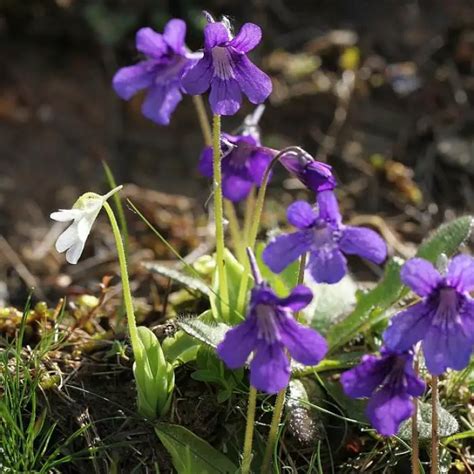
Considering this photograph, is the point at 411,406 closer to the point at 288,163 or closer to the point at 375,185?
the point at 288,163

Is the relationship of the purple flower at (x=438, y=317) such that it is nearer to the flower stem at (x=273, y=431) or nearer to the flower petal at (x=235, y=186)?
the flower stem at (x=273, y=431)

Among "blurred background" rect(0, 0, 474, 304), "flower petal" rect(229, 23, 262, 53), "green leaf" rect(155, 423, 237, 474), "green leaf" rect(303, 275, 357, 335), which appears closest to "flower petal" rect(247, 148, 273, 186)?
"green leaf" rect(303, 275, 357, 335)

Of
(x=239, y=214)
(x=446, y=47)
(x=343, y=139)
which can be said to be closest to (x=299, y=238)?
(x=239, y=214)

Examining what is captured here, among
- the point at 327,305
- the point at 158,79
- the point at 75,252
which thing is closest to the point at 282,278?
the point at 327,305

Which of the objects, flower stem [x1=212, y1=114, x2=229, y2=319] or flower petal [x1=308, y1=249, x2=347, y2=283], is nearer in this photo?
flower petal [x1=308, y1=249, x2=347, y2=283]

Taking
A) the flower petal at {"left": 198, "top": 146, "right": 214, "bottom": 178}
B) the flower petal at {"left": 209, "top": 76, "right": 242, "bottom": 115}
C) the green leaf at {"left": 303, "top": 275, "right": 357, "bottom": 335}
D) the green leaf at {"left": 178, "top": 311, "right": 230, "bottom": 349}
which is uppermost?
the flower petal at {"left": 209, "top": 76, "right": 242, "bottom": 115}

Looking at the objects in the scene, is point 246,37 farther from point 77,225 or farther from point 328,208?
point 77,225

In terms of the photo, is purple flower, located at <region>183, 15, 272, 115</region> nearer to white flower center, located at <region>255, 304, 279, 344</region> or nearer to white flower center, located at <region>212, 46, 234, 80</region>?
white flower center, located at <region>212, 46, 234, 80</region>
